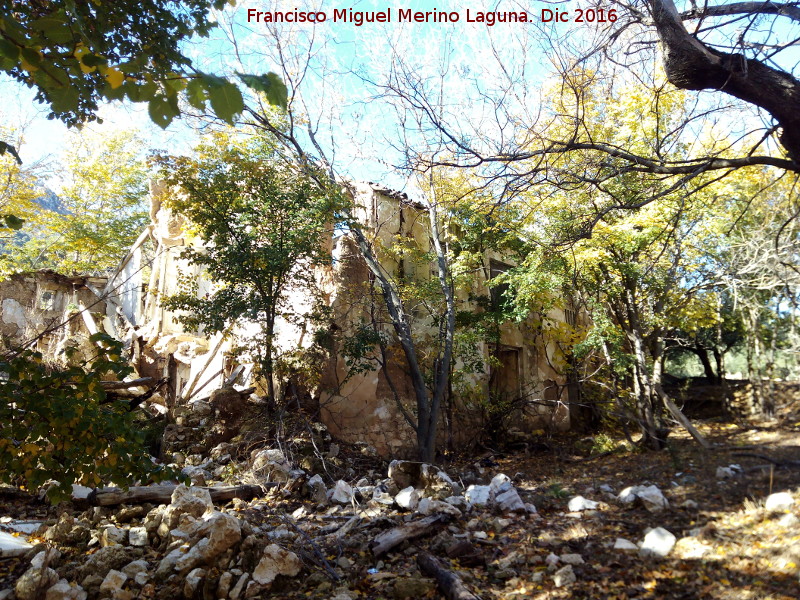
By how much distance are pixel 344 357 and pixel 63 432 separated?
20.1 ft

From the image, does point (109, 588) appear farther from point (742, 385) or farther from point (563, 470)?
point (742, 385)

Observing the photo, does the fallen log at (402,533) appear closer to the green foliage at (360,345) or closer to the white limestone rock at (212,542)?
the white limestone rock at (212,542)

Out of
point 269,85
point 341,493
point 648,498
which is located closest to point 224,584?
point 341,493

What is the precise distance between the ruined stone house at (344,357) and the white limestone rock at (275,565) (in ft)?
14.3

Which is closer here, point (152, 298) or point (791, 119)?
point (791, 119)

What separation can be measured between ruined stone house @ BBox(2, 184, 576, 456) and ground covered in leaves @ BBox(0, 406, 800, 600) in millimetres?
2419

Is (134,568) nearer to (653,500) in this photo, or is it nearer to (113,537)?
(113,537)

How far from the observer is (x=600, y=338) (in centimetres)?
966

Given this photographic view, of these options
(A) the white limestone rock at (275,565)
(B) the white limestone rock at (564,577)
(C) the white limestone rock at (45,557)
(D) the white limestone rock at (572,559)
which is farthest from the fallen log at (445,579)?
(C) the white limestone rock at (45,557)

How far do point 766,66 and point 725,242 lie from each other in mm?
7351

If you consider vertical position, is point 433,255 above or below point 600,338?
above

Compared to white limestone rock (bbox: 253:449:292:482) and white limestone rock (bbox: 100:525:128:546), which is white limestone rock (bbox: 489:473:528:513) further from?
white limestone rock (bbox: 100:525:128:546)

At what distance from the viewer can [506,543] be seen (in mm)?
4707

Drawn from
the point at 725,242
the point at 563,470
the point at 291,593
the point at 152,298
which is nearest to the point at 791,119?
the point at 291,593
